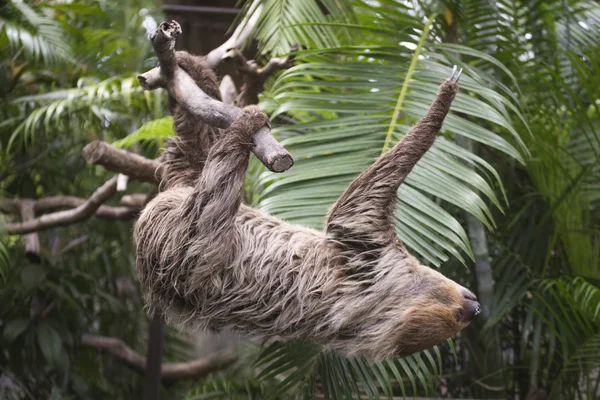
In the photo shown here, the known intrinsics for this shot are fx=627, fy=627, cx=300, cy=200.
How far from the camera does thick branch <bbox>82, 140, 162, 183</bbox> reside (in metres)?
2.89

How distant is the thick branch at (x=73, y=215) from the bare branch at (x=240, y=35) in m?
1.00

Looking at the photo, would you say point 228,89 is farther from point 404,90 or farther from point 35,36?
point 35,36

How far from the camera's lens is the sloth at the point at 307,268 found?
189cm

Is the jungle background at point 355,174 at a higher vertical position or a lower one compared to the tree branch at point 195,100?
lower

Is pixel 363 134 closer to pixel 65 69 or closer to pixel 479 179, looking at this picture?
pixel 479 179

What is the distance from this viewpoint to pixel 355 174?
95.4 inches

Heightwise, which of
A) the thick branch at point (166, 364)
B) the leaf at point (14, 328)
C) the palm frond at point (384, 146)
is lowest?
the thick branch at point (166, 364)

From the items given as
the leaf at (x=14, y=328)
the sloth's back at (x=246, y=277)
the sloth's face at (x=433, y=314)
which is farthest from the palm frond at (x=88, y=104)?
the sloth's face at (x=433, y=314)

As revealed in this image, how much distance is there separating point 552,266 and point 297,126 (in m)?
1.98

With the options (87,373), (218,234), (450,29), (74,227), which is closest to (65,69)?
(74,227)

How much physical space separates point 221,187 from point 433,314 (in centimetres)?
74

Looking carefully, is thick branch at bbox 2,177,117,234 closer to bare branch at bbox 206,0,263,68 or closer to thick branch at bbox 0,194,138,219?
thick branch at bbox 0,194,138,219

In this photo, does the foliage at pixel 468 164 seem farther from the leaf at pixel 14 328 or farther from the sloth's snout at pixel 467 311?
the leaf at pixel 14 328

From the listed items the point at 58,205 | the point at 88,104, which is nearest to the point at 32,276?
the point at 58,205
